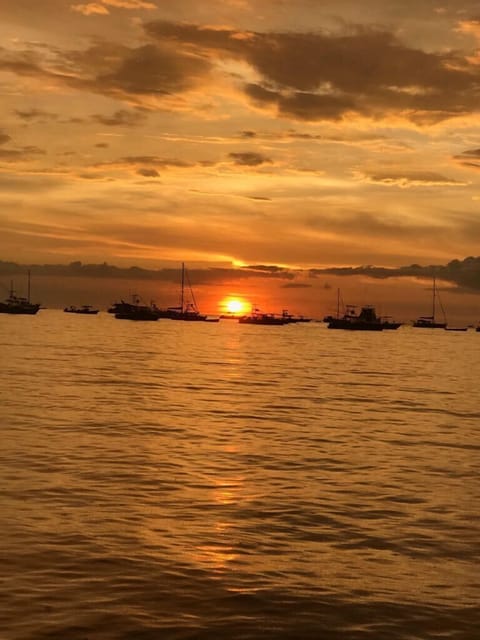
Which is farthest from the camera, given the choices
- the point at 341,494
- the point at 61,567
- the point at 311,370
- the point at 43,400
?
the point at 311,370

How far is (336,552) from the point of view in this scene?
16000 mm

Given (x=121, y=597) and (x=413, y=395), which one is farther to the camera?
(x=413, y=395)

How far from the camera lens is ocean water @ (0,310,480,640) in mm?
12547

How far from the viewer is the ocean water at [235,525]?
12547 millimetres

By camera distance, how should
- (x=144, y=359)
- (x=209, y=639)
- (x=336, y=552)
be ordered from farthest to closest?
(x=144, y=359)
(x=336, y=552)
(x=209, y=639)

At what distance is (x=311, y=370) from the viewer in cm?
7962

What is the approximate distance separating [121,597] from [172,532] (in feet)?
13.2

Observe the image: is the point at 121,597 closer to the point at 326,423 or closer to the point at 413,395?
the point at 326,423

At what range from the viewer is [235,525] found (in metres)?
17.9

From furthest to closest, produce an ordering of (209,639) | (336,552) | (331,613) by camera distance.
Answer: (336,552) < (331,613) < (209,639)

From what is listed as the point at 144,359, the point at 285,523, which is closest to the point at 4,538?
the point at 285,523

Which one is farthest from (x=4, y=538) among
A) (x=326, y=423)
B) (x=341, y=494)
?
(x=326, y=423)

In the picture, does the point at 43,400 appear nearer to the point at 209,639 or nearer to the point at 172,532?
the point at 172,532

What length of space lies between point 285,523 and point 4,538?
6072 mm
